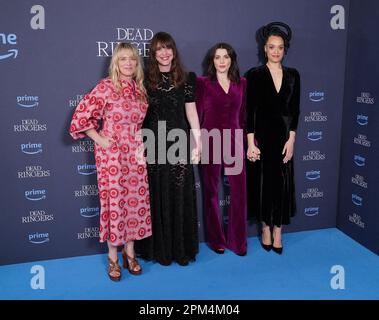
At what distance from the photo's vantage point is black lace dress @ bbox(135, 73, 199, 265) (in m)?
3.25

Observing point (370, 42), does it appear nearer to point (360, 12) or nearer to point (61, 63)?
point (360, 12)

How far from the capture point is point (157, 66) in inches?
126

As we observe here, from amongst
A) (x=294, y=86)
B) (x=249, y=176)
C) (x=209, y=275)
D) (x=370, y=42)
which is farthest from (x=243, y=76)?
(x=209, y=275)

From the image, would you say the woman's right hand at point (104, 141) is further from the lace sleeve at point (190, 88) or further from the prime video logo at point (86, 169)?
the lace sleeve at point (190, 88)

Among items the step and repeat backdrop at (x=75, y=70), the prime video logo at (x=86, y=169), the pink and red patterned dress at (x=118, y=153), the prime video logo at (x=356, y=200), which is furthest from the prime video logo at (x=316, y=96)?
the prime video logo at (x=86, y=169)

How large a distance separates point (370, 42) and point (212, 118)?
5.12ft

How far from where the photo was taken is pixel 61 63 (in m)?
3.35

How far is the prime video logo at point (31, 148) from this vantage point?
3.40m

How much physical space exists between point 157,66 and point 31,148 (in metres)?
1.23

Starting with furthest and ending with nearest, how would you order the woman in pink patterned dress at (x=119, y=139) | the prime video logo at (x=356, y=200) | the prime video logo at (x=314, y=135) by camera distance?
the prime video logo at (x=314, y=135) < the prime video logo at (x=356, y=200) < the woman in pink patterned dress at (x=119, y=139)

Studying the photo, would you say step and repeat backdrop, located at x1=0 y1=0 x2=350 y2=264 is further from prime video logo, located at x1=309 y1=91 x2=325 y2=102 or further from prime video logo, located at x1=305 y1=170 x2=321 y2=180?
prime video logo, located at x1=305 y1=170 x2=321 y2=180

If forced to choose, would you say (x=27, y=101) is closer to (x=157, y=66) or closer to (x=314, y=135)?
(x=157, y=66)

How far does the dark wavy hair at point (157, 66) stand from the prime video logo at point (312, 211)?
6.34 ft

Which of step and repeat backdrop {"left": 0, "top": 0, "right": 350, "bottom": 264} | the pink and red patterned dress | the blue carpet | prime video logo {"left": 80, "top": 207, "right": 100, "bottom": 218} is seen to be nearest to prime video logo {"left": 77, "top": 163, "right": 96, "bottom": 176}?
step and repeat backdrop {"left": 0, "top": 0, "right": 350, "bottom": 264}
